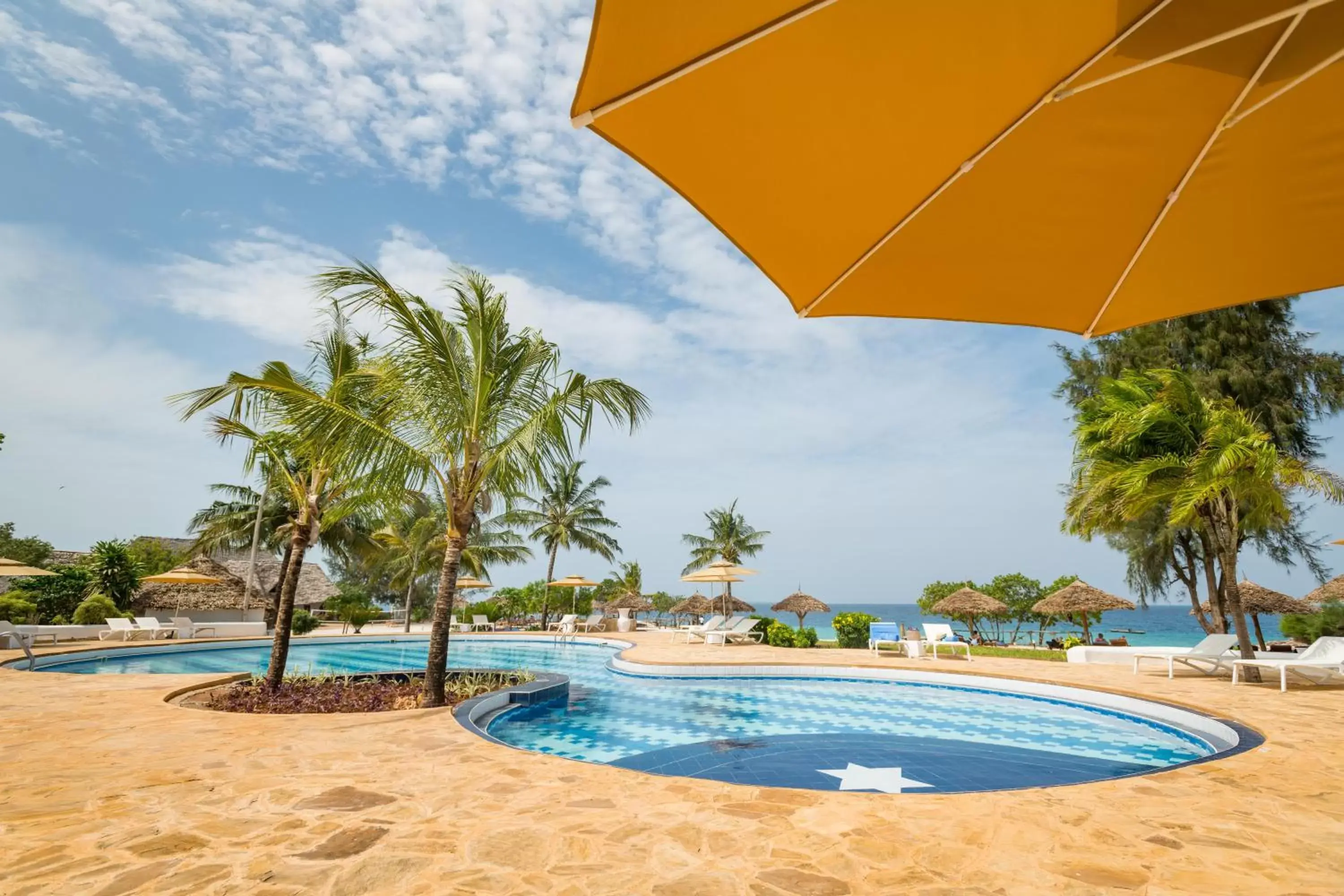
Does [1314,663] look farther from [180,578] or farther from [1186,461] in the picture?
[180,578]

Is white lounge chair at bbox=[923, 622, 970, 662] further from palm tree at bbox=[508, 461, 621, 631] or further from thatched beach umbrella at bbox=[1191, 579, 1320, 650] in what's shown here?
palm tree at bbox=[508, 461, 621, 631]

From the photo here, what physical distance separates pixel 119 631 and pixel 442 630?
14.6 metres

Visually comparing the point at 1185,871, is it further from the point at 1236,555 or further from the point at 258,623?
the point at 258,623

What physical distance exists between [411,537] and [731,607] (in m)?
15.1


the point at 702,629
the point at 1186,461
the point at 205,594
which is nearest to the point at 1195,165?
the point at 1186,461

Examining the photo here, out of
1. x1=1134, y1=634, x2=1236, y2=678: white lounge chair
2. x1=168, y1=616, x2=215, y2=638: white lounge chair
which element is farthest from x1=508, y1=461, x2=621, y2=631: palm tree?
x1=1134, y1=634, x2=1236, y2=678: white lounge chair

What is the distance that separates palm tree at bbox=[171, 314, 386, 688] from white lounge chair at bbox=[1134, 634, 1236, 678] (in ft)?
40.6

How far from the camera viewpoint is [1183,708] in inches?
291

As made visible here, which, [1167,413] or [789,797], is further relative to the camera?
[1167,413]

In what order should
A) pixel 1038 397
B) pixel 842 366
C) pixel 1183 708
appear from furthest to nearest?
1. pixel 1038 397
2. pixel 842 366
3. pixel 1183 708

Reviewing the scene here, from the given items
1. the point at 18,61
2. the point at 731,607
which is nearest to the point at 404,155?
the point at 18,61

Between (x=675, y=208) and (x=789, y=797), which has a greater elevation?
(x=675, y=208)

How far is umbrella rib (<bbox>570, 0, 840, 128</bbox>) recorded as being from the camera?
162 centimetres

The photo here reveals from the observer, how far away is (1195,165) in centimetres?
200
